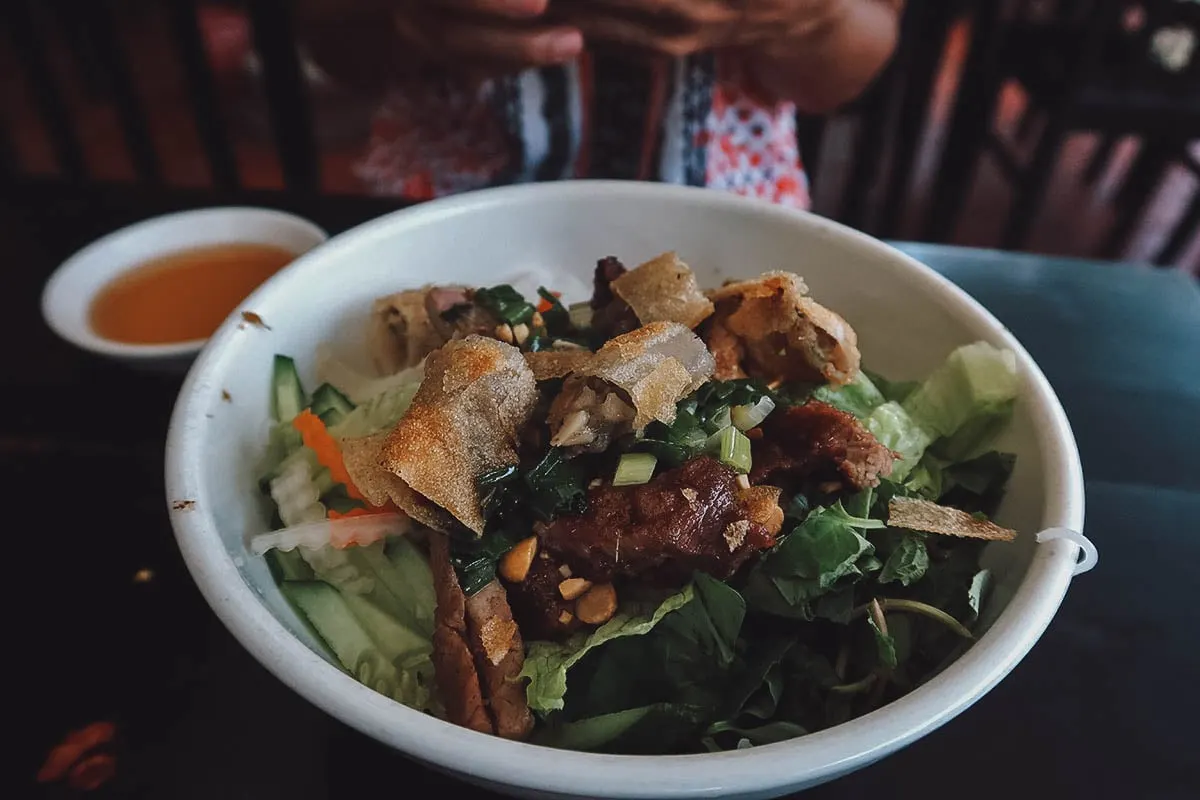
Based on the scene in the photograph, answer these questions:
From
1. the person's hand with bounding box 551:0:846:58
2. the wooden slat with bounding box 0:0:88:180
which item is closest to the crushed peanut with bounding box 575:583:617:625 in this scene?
the person's hand with bounding box 551:0:846:58

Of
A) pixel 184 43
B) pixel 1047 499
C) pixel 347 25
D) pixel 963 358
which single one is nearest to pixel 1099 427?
pixel 963 358

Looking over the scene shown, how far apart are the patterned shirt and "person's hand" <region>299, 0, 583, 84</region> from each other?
0.48 feet

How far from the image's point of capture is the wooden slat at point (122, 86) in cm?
252

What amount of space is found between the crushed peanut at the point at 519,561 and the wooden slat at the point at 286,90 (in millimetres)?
1701

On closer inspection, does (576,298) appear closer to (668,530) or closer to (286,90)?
(668,530)

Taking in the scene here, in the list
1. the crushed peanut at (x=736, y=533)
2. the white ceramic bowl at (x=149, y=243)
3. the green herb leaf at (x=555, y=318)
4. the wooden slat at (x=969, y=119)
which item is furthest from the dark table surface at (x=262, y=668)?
the wooden slat at (x=969, y=119)

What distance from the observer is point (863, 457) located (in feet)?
2.84

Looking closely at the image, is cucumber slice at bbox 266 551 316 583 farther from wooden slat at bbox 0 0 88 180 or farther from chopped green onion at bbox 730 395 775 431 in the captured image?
wooden slat at bbox 0 0 88 180

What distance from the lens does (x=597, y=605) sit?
Result: 81 cm

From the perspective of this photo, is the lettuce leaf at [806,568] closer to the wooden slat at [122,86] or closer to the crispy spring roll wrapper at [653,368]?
the crispy spring roll wrapper at [653,368]

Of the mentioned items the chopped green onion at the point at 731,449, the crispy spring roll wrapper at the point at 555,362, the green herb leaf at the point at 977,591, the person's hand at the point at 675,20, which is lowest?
the green herb leaf at the point at 977,591

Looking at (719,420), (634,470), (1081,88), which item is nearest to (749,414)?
(719,420)

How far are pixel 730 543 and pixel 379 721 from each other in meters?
0.34

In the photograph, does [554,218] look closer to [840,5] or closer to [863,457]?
[863,457]
